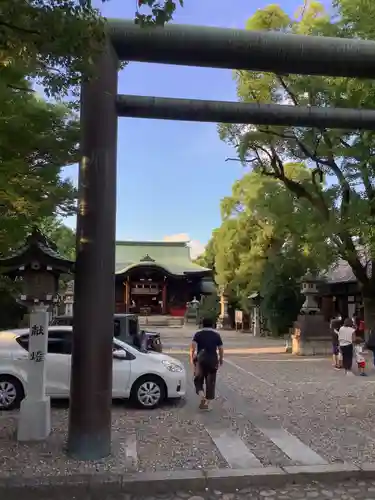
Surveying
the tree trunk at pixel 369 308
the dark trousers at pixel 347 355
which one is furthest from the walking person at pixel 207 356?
the tree trunk at pixel 369 308

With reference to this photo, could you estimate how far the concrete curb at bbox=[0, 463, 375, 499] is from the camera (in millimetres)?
5453

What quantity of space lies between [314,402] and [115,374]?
3.94 m

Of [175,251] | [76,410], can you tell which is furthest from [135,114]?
[175,251]

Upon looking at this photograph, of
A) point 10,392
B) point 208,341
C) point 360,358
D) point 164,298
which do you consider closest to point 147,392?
point 208,341

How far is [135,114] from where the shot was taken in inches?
278

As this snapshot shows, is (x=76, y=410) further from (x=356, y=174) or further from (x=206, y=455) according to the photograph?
(x=356, y=174)

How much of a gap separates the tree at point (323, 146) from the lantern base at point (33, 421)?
12.4 meters

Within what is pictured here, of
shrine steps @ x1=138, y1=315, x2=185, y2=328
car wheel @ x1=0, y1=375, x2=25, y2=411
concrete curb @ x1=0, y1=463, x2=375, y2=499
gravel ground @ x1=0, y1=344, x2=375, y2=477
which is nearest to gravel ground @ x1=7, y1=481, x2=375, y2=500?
concrete curb @ x1=0, y1=463, x2=375, y2=499

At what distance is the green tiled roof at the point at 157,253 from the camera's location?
50.3 meters

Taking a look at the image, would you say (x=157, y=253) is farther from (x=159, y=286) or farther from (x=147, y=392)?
(x=147, y=392)

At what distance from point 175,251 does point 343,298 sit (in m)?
25.6

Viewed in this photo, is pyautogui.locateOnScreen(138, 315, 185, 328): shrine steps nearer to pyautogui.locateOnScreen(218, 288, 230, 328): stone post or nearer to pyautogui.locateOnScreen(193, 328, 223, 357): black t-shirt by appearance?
pyautogui.locateOnScreen(218, 288, 230, 328): stone post

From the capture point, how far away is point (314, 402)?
1016cm

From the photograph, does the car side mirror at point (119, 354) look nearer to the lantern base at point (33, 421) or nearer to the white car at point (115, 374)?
the white car at point (115, 374)
